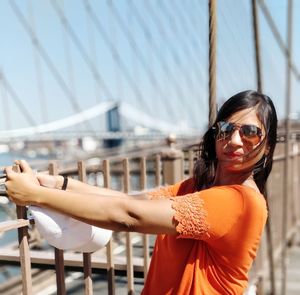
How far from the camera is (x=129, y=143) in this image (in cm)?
1756

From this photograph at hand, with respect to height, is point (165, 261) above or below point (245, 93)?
below

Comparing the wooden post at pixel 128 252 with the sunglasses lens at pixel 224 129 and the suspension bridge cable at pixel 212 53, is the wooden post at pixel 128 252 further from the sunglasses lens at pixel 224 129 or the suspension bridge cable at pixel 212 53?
the sunglasses lens at pixel 224 129

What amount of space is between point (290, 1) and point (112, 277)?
1733mm

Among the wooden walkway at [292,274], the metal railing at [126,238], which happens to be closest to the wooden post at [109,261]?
the metal railing at [126,238]

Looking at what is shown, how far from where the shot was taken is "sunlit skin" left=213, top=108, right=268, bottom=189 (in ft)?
4.05

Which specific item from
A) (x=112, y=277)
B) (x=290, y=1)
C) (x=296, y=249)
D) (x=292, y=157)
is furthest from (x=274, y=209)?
(x=112, y=277)

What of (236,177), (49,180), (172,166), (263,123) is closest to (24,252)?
(49,180)

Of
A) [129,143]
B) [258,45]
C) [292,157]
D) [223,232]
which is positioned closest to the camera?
[223,232]

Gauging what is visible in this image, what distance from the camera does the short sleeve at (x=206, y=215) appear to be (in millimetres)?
1100

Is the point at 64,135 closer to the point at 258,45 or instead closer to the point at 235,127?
the point at 258,45

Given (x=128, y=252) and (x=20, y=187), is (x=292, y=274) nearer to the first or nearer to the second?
(x=128, y=252)

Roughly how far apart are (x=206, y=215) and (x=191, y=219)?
1.4 inches

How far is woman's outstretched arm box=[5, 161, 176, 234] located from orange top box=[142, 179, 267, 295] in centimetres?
5

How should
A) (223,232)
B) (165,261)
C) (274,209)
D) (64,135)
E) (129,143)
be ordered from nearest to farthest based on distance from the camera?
1. (223,232)
2. (165,261)
3. (274,209)
4. (64,135)
5. (129,143)
